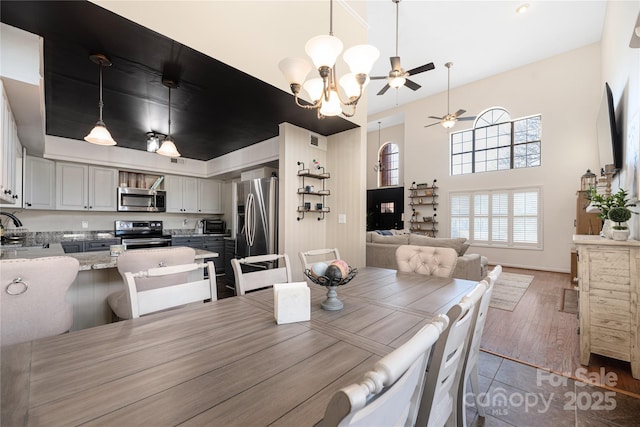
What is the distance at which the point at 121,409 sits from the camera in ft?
2.02

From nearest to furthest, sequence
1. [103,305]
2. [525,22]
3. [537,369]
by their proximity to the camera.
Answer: [537,369] < [103,305] < [525,22]

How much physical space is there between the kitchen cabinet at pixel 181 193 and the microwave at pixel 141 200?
14 centimetres

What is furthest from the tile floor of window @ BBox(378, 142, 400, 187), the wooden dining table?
window @ BBox(378, 142, 400, 187)

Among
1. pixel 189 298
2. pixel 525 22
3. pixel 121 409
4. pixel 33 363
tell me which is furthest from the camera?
pixel 525 22

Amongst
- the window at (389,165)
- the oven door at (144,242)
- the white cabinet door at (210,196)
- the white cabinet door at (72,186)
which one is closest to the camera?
the white cabinet door at (72,186)

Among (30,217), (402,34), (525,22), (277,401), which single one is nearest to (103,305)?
(277,401)

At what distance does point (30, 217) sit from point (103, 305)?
3.45m

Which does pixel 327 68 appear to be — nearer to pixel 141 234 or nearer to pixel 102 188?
pixel 102 188

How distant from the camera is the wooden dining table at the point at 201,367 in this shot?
0.61 metres

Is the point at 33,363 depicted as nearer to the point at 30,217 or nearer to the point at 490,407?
the point at 490,407

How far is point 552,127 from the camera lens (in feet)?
19.0

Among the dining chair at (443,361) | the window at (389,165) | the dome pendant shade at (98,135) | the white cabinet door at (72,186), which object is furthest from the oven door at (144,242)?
the window at (389,165)

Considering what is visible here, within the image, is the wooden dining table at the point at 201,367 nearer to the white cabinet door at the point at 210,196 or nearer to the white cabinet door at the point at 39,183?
the white cabinet door at the point at 39,183

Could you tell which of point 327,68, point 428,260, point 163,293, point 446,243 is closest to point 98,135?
point 163,293
